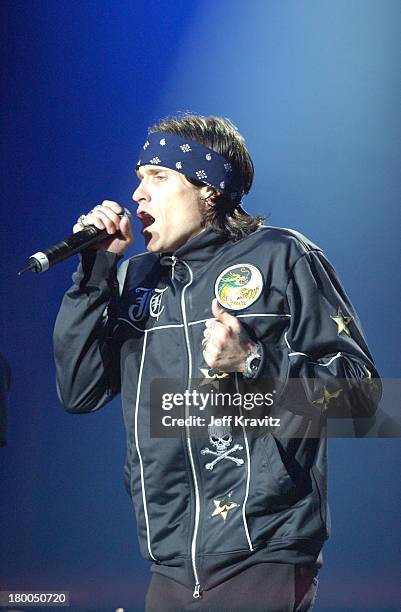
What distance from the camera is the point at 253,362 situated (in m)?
1.87

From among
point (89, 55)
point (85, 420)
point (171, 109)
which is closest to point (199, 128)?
point (171, 109)

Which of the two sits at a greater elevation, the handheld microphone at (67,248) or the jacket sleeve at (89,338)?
the handheld microphone at (67,248)

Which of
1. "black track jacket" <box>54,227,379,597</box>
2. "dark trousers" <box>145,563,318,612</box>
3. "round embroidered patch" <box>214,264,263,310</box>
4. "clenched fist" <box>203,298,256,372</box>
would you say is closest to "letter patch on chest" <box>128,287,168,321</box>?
"black track jacket" <box>54,227,379,597</box>

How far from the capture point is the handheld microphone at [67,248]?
6.13 ft

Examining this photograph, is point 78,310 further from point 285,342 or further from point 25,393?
point 25,393

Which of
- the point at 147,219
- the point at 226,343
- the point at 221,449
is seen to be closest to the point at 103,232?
the point at 147,219

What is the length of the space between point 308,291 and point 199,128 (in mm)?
508

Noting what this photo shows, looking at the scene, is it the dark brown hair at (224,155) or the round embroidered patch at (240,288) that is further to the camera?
the dark brown hair at (224,155)

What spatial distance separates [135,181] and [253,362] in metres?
0.89

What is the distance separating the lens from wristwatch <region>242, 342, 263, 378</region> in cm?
186

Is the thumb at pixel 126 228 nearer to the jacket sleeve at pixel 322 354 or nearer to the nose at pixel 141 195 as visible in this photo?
the nose at pixel 141 195

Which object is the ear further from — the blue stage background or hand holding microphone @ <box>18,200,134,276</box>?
the blue stage background

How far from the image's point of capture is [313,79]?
2535mm

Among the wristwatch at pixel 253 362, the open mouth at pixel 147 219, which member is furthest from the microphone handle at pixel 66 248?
the wristwatch at pixel 253 362
